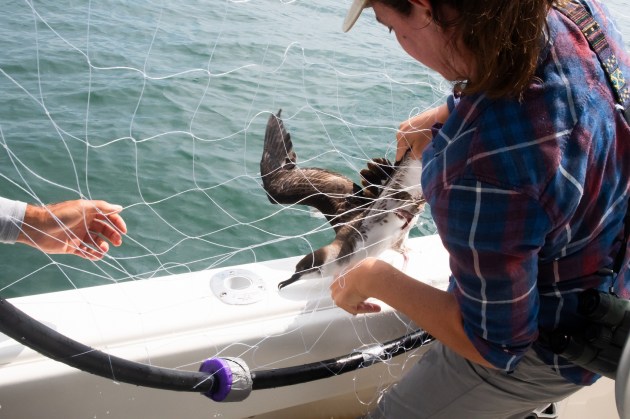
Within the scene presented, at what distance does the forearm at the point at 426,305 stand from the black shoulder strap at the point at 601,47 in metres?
0.50

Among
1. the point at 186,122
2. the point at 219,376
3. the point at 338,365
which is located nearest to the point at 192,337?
the point at 219,376

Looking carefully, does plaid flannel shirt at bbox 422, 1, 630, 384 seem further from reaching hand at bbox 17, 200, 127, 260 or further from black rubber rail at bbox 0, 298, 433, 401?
reaching hand at bbox 17, 200, 127, 260

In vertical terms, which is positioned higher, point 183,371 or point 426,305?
point 426,305

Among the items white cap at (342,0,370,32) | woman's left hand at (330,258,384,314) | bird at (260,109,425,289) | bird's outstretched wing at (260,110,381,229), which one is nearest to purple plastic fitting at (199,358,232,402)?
woman's left hand at (330,258,384,314)

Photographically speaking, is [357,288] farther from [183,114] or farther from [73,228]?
[183,114]

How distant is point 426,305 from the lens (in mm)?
1423

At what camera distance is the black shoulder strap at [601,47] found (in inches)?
44.8

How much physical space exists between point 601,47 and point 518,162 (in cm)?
29

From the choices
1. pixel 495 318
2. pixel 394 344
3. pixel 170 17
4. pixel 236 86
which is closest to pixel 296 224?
pixel 394 344

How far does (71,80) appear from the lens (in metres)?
4.91

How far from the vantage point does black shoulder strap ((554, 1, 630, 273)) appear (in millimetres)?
1138

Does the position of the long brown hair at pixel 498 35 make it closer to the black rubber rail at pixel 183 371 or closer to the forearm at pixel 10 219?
the black rubber rail at pixel 183 371

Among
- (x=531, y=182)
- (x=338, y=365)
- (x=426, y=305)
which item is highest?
(x=531, y=182)

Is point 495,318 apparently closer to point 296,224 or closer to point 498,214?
point 498,214
